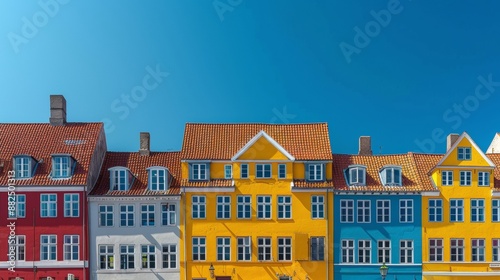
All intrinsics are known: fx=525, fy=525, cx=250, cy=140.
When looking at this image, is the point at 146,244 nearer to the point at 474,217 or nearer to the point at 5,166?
the point at 5,166

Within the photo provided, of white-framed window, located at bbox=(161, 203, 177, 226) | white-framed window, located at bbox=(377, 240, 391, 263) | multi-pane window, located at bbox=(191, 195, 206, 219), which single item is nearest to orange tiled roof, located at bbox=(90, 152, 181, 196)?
white-framed window, located at bbox=(161, 203, 177, 226)

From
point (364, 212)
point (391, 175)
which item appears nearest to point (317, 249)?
point (364, 212)

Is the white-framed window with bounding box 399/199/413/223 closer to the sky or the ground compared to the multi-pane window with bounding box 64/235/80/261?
closer to the sky

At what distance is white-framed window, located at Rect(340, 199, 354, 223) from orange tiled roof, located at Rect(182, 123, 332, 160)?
3.41 metres

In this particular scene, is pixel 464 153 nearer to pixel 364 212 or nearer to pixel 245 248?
pixel 364 212

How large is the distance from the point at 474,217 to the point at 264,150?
15.9 m

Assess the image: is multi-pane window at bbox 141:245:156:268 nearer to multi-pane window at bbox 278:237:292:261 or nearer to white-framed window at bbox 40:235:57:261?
white-framed window at bbox 40:235:57:261

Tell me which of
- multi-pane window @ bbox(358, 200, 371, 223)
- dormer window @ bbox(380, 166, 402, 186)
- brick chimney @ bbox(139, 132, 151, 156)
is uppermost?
brick chimney @ bbox(139, 132, 151, 156)

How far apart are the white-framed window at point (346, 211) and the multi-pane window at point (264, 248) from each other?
5.55 m

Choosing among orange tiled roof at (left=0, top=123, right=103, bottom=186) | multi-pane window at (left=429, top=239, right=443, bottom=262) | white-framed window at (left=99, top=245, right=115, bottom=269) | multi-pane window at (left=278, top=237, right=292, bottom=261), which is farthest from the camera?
multi-pane window at (left=429, top=239, right=443, bottom=262)

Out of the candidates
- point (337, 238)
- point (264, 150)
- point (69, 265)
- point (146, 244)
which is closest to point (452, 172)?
point (337, 238)

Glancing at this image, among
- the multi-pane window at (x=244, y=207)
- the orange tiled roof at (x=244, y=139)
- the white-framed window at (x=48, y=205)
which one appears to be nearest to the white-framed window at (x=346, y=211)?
the orange tiled roof at (x=244, y=139)

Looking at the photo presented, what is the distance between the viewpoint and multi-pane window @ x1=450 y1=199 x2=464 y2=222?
37781 millimetres

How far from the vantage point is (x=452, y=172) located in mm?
37969
